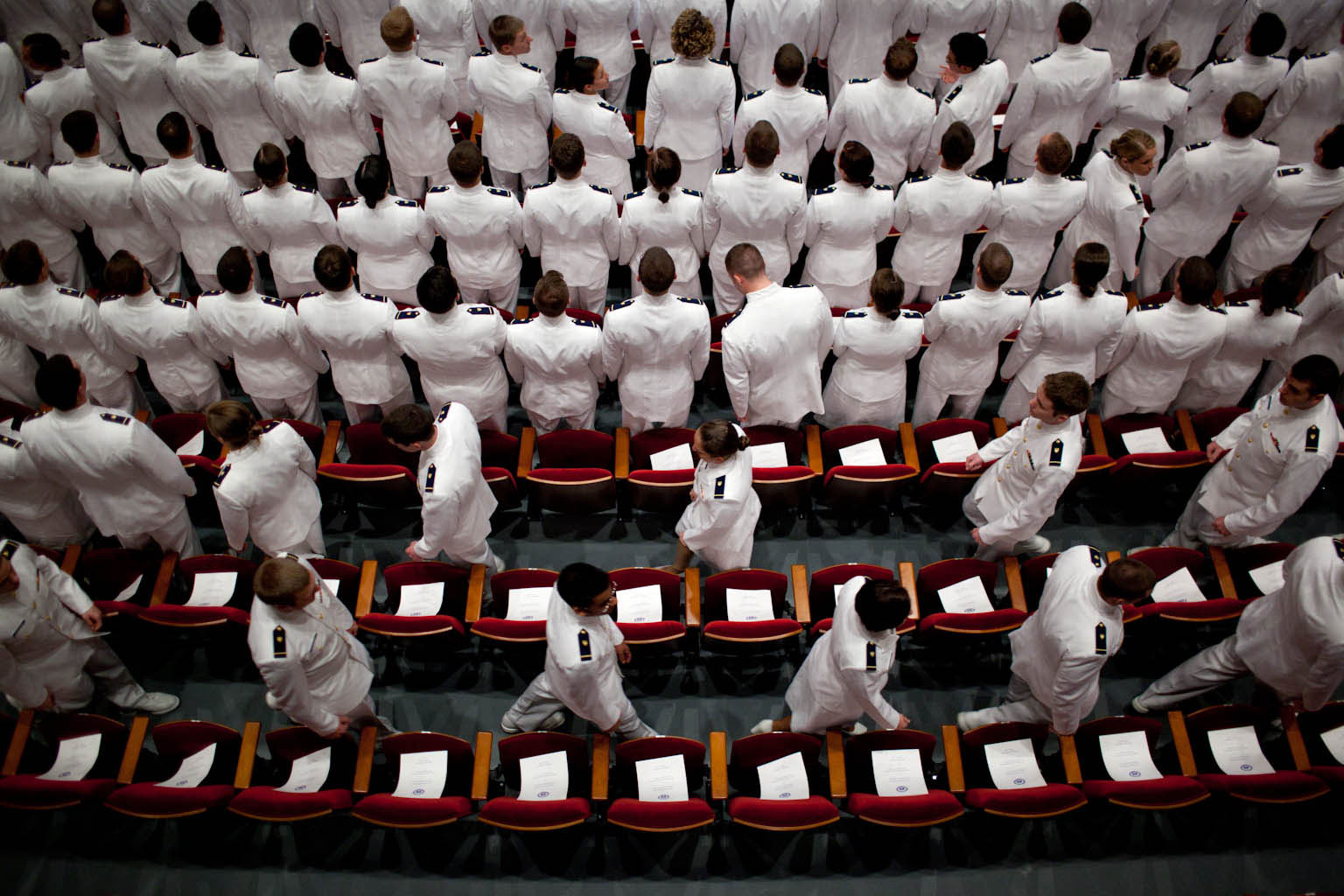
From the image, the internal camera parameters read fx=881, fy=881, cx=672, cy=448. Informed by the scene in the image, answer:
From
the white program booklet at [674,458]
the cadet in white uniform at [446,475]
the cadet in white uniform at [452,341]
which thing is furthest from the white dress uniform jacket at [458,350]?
the white program booklet at [674,458]

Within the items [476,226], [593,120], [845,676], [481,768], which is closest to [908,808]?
[845,676]

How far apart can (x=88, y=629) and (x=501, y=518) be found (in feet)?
7.33

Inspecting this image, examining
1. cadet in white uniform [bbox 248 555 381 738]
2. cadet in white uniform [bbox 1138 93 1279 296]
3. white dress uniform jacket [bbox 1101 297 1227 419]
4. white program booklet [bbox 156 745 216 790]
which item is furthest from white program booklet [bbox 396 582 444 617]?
cadet in white uniform [bbox 1138 93 1279 296]

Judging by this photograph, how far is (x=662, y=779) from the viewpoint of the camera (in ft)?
13.8

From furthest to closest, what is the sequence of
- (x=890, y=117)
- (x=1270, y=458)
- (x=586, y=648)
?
(x=890, y=117)
(x=1270, y=458)
(x=586, y=648)

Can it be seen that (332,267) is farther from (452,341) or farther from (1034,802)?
(1034,802)

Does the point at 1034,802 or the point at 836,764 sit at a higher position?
the point at 836,764

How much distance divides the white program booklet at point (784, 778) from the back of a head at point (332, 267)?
11.1 feet

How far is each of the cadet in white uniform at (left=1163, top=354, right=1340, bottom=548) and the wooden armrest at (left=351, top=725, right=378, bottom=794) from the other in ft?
15.1

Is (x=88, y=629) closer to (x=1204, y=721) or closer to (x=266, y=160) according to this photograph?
(x=266, y=160)

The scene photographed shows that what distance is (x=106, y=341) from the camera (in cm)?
526

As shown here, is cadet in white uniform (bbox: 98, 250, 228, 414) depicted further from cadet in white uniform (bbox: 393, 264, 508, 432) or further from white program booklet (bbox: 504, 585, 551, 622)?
white program booklet (bbox: 504, 585, 551, 622)

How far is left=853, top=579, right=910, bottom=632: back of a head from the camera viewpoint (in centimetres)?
363

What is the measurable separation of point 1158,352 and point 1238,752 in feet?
7.27
